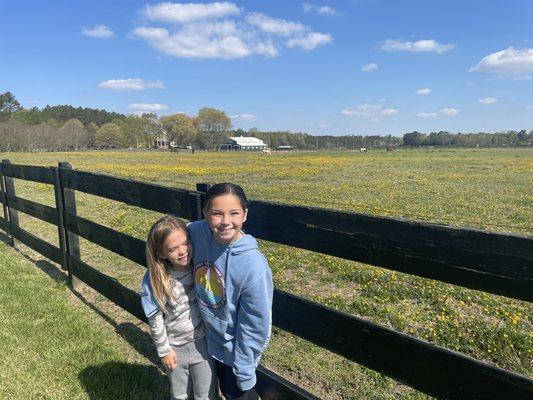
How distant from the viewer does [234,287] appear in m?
2.34

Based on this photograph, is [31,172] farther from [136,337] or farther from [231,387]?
[231,387]

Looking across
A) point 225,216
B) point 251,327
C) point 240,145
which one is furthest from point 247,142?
→ point 251,327

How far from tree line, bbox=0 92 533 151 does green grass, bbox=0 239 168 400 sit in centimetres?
11978

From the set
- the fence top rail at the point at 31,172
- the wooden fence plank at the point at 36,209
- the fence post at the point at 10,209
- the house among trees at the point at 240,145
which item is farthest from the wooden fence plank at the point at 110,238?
the house among trees at the point at 240,145

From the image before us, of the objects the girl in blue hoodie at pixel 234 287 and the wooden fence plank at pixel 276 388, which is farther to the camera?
the wooden fence plank at pixel 276 388

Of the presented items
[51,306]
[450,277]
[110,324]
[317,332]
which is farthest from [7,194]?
[450,277]

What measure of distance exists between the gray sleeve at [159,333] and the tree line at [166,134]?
122675 millimetres

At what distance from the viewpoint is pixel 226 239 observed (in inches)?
94.2

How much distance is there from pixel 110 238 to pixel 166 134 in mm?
142487

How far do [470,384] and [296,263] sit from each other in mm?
5352

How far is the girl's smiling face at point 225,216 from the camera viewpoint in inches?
93.1

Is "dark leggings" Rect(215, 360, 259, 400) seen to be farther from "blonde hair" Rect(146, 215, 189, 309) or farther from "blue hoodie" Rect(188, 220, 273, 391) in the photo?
"blonde hair" Rect(146, 215, 189, 309)

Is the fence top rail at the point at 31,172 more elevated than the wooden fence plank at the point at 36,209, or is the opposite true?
the fence top rail at the point at 31,172

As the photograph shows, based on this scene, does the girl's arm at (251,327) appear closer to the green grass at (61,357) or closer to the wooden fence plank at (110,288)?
the green grass at (61,357)
